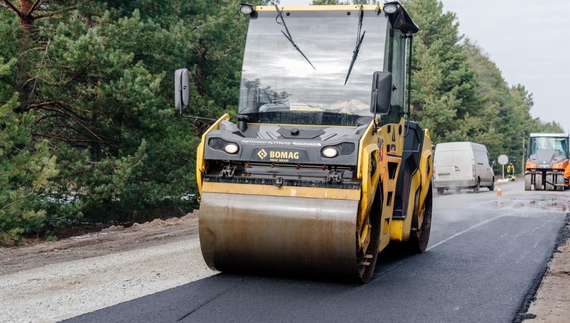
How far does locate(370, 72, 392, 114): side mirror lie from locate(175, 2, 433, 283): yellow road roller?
0.01 metres

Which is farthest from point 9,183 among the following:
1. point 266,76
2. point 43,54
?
point 266,76

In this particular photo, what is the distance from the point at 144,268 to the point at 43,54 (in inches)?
425

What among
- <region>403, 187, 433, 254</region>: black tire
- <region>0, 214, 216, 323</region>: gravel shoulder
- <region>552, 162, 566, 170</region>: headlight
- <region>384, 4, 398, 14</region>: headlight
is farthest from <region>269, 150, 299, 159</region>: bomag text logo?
<region>552, 162, 566, 170</region>: headlight

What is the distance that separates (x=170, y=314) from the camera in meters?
5.58

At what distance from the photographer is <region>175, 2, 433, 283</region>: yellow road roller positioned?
641 centimetres

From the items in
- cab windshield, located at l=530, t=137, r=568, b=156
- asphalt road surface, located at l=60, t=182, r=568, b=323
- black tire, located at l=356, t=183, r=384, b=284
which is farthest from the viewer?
cab windshield, located at l=530, t=137, r=568, b=156

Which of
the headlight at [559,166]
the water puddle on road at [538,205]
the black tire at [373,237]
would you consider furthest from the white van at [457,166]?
the black tire at [373,237]

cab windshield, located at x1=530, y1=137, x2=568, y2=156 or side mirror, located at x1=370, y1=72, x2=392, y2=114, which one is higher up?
cab windshield, located at x1=530, y1=137, x2=568, y2=156

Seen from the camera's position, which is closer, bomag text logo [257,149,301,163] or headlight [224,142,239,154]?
bomag text logo [257,149,301,163]

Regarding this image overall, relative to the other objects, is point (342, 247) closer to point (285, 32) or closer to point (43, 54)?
point (285, 32)

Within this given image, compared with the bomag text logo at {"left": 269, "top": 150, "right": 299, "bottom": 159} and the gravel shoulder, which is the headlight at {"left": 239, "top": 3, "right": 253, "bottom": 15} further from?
the gravel shoulder

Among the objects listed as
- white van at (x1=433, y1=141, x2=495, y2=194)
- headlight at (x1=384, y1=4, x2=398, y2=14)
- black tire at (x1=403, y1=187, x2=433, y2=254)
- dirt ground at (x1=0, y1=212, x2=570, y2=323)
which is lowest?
dirt ground at (x1=0, y1=212, x2=570, y2=323)

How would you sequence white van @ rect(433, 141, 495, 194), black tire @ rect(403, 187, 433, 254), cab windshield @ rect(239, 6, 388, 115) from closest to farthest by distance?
cab windshield @ rect(239, 6, 388, 115) < black tire @ rect(403, 187, 433, 254) < white van @ rect(433, 141, 495, 194)

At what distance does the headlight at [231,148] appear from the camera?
22.2ft
